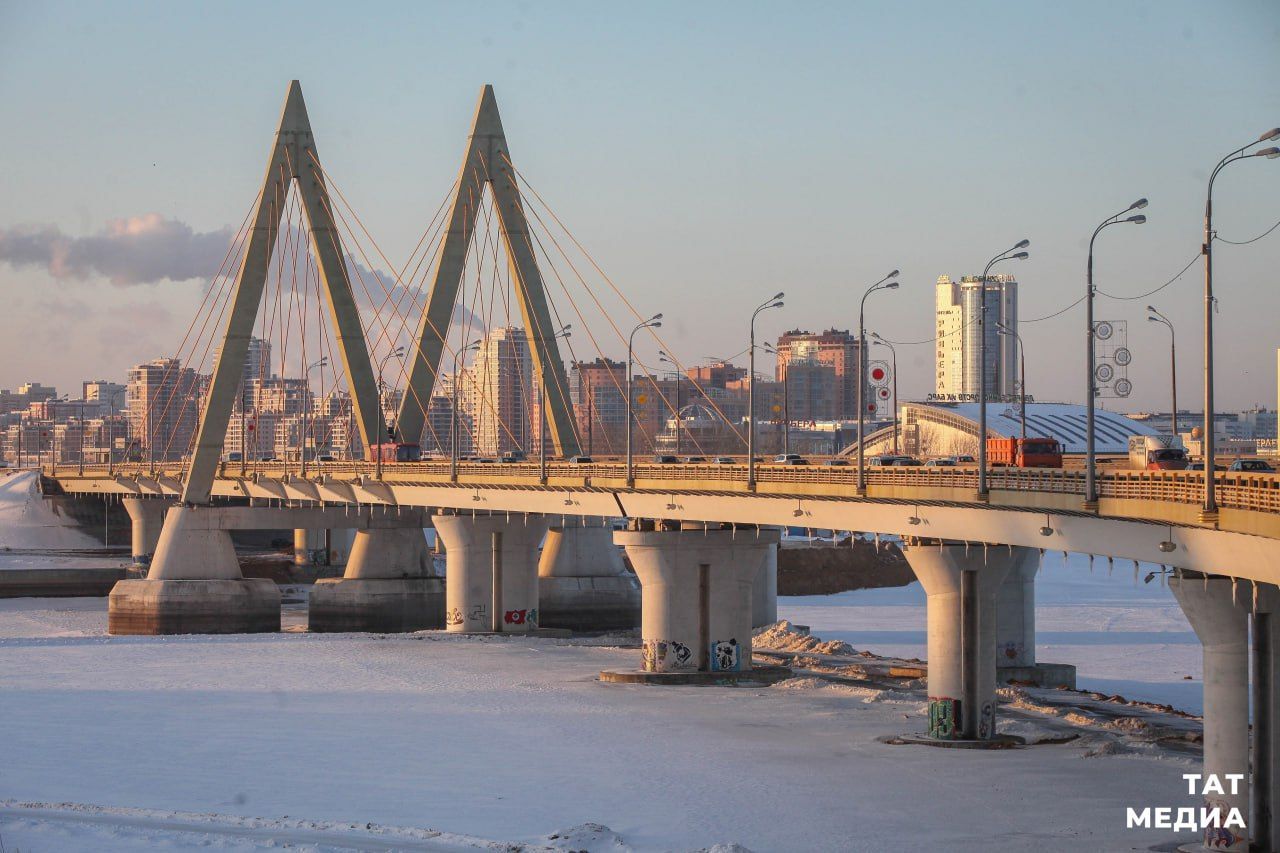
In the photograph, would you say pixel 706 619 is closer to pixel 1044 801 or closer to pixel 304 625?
pixel 1044 801

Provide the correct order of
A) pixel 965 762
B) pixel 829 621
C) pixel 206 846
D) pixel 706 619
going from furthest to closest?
pixel 829 621
pixel 706 619
pixel 965 762
pixel 206 846

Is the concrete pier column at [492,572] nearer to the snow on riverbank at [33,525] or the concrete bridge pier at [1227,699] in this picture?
the concrete bridge pier at [1227,699]

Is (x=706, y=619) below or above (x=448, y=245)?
below

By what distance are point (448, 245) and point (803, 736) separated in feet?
152

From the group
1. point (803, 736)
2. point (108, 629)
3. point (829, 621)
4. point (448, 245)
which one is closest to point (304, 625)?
point (108, 629)

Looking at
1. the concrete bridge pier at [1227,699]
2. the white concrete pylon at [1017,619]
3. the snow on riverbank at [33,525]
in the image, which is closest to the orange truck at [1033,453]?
the white concrete pylon at [1017,619]

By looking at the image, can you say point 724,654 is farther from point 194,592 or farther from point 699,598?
point 194,592

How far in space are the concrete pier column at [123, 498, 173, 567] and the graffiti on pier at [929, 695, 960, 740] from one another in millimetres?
86675

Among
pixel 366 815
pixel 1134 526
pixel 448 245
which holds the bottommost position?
pixel 366 815

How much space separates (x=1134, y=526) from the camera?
3603cm

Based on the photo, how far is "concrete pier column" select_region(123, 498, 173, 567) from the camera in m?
123

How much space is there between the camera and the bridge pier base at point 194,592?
8406 centimetres

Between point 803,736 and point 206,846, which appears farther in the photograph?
point 803,736

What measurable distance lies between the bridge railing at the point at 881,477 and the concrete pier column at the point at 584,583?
8368 millimetres
